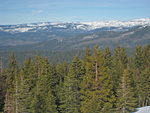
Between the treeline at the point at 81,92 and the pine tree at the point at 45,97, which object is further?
the pine tree at the point at 45,97

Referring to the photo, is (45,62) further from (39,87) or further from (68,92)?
(68,92)

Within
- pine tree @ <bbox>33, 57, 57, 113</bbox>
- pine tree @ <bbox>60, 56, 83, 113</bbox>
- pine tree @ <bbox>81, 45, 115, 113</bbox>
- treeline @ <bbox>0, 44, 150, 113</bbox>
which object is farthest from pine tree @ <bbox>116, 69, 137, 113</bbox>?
pine tree @ <bbox>33, 57, 57, 113</bbox>

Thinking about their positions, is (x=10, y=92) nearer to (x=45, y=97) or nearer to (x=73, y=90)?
(x=45, y=97)

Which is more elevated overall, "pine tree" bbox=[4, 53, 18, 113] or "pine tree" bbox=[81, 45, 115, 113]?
"pine tree" bbox=[81, 45, 115, 113]

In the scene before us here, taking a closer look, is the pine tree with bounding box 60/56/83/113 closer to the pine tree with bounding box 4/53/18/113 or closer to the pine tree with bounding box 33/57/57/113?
the pine tree with bounding box 33/57/57/113

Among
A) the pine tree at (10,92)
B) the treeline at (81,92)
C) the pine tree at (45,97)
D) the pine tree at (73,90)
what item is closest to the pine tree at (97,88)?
the treeline at (81,92)

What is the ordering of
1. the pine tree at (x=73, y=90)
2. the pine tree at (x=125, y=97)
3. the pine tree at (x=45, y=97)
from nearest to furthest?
the pine tree at (x=125, y=97) → the pine tree at (x=73, y=90) → the pine tree at (x=45, y=97)

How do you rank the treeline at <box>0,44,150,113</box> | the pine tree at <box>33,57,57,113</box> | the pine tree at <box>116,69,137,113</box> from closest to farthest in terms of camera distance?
the treeline at <box>0,44,150,113</box> → the pine tree at <box>116,69,137,113</box> → the pine tree at <box>33,57,57,113</box>

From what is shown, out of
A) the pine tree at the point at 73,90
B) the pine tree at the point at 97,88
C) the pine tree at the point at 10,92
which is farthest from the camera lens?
the pine tree at the point at 73,90

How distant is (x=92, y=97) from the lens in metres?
29.7

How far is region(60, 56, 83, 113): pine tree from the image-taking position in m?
34.9

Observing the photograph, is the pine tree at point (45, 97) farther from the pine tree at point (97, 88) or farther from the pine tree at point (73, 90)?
the pine tree at point (97, 88)

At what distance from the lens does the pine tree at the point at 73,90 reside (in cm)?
3491

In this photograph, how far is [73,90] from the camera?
36062 millimetres
